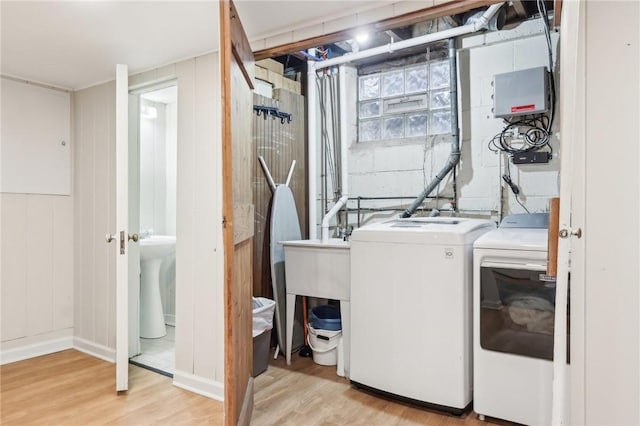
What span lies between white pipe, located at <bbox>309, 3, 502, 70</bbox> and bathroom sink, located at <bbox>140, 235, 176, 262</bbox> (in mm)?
2011

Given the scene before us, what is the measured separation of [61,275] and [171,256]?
0.95 meters

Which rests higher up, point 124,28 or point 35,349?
point 124,28

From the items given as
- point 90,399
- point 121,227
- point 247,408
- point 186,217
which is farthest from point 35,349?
point 247,408

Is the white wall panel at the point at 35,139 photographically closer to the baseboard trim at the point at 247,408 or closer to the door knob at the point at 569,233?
the baseboard trim at the point at 247,408

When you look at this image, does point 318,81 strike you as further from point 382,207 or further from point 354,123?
point 382,207

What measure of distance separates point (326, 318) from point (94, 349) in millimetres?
1891

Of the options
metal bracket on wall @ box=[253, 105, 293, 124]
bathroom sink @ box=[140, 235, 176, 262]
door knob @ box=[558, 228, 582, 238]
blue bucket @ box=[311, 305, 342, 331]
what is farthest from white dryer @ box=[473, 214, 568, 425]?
bathroom sink @ box=[140, 235, 176, 262]

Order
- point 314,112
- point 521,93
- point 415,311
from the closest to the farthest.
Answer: point 415,311 → point 521,93 → point 314,112

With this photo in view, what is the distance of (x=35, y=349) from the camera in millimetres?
3178

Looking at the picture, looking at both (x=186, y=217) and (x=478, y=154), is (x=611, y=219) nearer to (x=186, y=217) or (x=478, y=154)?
(x=478, y=154)

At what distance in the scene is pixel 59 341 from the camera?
3334 mm

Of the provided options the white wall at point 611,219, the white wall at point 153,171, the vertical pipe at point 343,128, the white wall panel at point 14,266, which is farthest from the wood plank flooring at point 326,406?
the white wall at point 153,171

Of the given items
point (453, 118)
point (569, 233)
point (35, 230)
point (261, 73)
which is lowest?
point (35, 230)

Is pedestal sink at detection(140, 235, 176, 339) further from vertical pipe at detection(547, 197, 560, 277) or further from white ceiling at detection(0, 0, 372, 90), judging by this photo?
vertical pipe at detection(547, 197, 560, 277)
